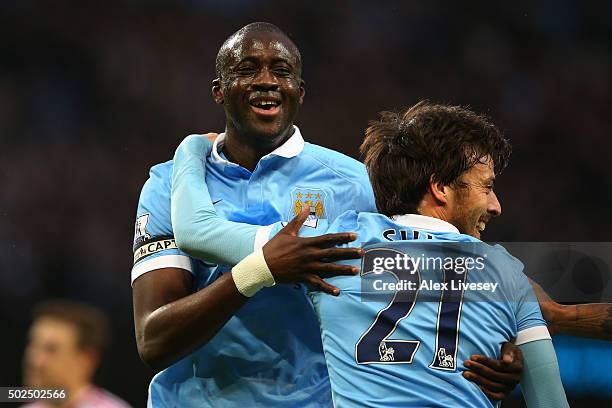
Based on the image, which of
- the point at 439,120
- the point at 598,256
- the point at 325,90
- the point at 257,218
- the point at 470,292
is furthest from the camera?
the point at 325,90

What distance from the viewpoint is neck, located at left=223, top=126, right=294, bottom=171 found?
2.29m

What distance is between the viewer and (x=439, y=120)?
203 centimetres

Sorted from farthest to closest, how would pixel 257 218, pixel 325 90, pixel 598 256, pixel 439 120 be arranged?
pixel 325 90
pixel 598 256
pixel 257 218
pixel 439 120

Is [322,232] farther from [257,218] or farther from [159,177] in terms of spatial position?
[159,177]

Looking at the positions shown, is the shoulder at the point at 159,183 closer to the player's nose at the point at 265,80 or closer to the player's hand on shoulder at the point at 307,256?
the player's nose at the point at 265,80

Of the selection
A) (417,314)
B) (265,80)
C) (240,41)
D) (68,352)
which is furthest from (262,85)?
(68,352)

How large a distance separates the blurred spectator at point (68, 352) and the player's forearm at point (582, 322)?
1.63 metres

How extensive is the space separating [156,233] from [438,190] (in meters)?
0.71

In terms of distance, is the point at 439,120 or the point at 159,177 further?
the point at 159,177

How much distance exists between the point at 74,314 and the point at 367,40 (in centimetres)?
178

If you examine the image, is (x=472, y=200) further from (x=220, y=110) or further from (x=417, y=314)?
(x=220, y=110)

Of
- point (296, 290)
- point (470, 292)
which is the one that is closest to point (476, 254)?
point (470, 292)

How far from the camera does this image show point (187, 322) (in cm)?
196

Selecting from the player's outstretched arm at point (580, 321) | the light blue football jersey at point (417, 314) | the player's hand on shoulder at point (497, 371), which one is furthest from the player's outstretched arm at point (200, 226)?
the player's outstretched arm at point (580, 321)
